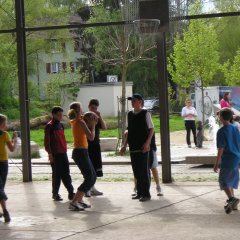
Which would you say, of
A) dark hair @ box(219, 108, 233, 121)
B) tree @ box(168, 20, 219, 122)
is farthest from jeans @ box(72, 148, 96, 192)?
tree @ box(168, 20, 219, 122)

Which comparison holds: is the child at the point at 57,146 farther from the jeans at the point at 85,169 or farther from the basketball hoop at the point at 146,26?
the basketball hoop at the point at 146,26

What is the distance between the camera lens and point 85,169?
34.4ft

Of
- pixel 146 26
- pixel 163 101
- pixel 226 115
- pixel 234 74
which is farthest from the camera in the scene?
pixel 234 74

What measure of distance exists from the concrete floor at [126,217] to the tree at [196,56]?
88.4ft

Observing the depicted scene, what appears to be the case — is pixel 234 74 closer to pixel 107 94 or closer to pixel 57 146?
pixel 107 94

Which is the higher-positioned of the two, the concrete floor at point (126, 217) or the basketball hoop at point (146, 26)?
the basketball hoop at point (146, 26)

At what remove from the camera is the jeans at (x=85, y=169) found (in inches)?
406

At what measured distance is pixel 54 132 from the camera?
11453mm

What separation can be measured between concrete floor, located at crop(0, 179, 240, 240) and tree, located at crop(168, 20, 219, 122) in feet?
88.4

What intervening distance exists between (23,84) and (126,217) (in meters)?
5.72

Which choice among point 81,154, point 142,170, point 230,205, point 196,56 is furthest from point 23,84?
point 196,56

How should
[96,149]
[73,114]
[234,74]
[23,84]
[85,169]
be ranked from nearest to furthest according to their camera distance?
1. [85,169]
2. [73,114]
3. [96,149]
4. [23,84]
5. [234,74]

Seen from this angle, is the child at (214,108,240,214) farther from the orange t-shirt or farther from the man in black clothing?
the orange t-shirt

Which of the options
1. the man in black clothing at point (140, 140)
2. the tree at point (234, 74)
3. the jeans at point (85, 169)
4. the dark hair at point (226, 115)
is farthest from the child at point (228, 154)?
the tree at point (234, 74)
